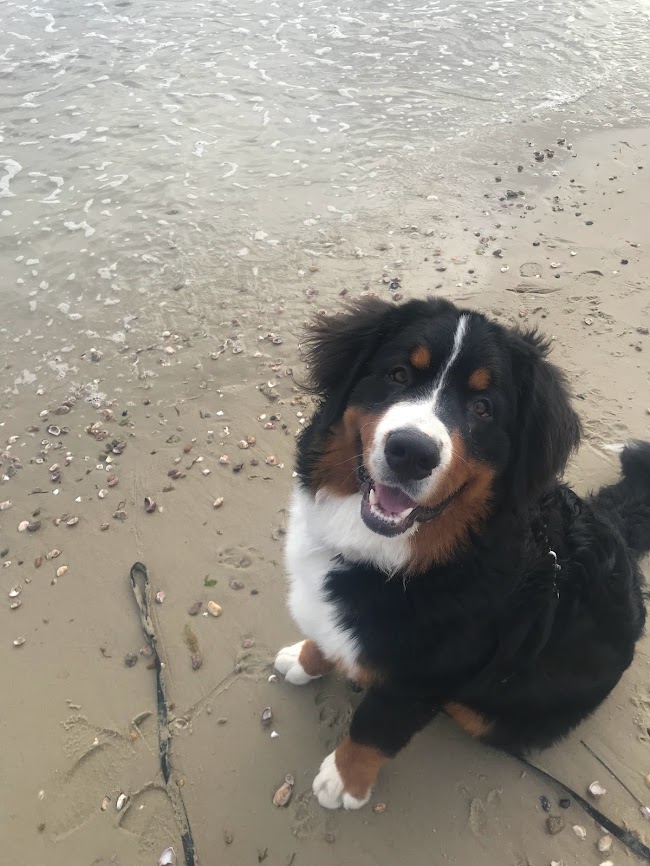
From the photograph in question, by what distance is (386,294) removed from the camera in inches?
189

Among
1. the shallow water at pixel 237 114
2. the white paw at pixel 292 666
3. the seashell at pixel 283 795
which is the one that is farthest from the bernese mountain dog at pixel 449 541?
the shallow water at pixel 237 114

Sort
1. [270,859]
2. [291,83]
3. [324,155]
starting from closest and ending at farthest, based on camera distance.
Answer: [270,859] < [324,155] < [291,83]

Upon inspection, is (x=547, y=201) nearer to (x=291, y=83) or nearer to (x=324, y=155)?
(x=324, y=155)

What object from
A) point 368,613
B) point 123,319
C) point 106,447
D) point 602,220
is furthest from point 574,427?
point 602,220

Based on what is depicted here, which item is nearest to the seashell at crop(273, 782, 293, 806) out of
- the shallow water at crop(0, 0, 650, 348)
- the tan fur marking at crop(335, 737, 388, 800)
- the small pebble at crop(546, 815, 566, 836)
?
the tan fur marking at crop(335, 737, 388, 800)

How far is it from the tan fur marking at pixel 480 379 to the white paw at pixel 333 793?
1695mm

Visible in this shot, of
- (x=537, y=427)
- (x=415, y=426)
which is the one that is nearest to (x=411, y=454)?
(x=415, y=426)

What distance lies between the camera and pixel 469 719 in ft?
7.72

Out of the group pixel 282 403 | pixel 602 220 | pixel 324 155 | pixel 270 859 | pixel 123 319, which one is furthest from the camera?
pixel 324 155

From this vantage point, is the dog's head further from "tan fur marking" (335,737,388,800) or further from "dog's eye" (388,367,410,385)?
"tan fur marking" (335,737,388,800)

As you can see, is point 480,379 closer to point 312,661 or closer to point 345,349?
point 345,349

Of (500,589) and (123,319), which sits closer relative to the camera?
(500,589)

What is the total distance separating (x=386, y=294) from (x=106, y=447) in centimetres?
259

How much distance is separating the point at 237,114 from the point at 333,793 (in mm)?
7573
